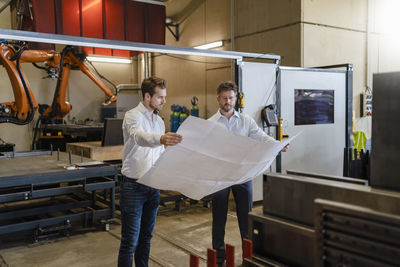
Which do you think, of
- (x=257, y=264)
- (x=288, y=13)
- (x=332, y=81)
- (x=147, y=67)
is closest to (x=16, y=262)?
(x=257, y=264)

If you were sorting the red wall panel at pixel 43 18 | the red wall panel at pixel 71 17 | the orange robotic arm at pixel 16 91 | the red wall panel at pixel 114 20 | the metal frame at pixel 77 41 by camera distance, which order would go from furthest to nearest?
the red wall panel at pixel 114 20, the red wall panel at pixel 71 17, the red wall panel at pixel 43 18, the orange robotic arm at pixel 16 91, the metal frame at pixel 77 41

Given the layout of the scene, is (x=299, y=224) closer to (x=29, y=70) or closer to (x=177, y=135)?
(x=177, y=135)

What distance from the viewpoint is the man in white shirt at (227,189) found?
275 cm

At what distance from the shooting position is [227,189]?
2.80 meters

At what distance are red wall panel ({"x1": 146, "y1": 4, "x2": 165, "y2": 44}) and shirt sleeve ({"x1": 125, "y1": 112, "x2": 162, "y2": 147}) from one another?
4.56m

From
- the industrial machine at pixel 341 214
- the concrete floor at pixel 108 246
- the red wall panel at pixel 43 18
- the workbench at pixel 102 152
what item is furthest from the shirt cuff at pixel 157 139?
the red wall panel at pixel 43 18

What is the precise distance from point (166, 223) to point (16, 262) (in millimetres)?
1506

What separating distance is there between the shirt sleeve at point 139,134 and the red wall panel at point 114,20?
4.33 m

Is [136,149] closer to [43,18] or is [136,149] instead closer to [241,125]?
[241,125]

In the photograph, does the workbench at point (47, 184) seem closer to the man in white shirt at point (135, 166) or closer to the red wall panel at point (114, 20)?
the man in white shirt at point (135, 166)

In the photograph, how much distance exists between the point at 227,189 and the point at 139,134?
1082 mm

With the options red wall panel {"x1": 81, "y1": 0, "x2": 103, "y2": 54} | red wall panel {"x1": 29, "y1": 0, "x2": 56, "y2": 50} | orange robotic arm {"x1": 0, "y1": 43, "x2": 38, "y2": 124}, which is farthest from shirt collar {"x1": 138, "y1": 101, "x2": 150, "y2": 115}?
red wall panel {"x1": 81, "y1": 0, "x2": 103, "y2": 54}

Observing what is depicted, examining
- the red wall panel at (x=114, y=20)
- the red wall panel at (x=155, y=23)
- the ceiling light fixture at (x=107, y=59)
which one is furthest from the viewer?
the ceiling light fixture at (x=107, y=59)

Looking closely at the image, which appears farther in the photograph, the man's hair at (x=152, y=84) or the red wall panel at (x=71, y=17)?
the red wall panel at (x=71, y=17)
